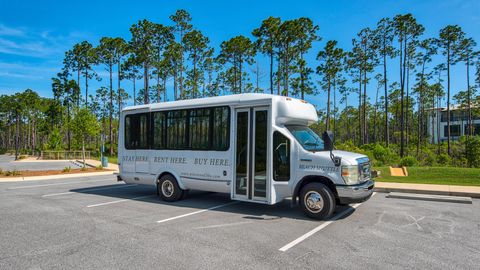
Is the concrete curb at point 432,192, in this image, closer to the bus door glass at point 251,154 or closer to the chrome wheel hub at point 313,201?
the chrome wheel hub at point 313,201

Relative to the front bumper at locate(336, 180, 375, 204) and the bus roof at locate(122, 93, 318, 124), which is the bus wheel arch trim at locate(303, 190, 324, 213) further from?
the bus roof at locate(122, 93, 318, 124)

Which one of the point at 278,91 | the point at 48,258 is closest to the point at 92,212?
the point at 48,258

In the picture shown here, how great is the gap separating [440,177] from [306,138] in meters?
9.96

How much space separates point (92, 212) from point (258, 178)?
4389 millimetres

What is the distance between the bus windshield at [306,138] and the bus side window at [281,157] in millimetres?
337

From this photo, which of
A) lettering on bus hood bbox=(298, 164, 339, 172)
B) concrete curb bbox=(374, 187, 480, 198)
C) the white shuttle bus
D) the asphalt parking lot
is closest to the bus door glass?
the white shuttle bus

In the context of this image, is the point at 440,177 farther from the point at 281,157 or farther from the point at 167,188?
the point at 167,188

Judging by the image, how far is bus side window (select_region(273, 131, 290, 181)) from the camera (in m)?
7.29

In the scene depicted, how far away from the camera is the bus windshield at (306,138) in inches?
290

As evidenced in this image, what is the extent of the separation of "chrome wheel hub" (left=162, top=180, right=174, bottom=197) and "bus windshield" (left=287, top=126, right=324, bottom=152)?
4.08m

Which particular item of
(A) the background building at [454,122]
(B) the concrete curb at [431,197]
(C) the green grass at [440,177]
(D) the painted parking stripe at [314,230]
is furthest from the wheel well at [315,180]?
(A) the background building at [454,122]

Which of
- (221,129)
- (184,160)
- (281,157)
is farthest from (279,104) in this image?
(184,160)

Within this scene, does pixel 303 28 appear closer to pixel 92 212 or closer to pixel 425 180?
pixel 425 180

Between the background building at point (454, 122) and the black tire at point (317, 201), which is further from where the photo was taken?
the background building at point (454, 122)
